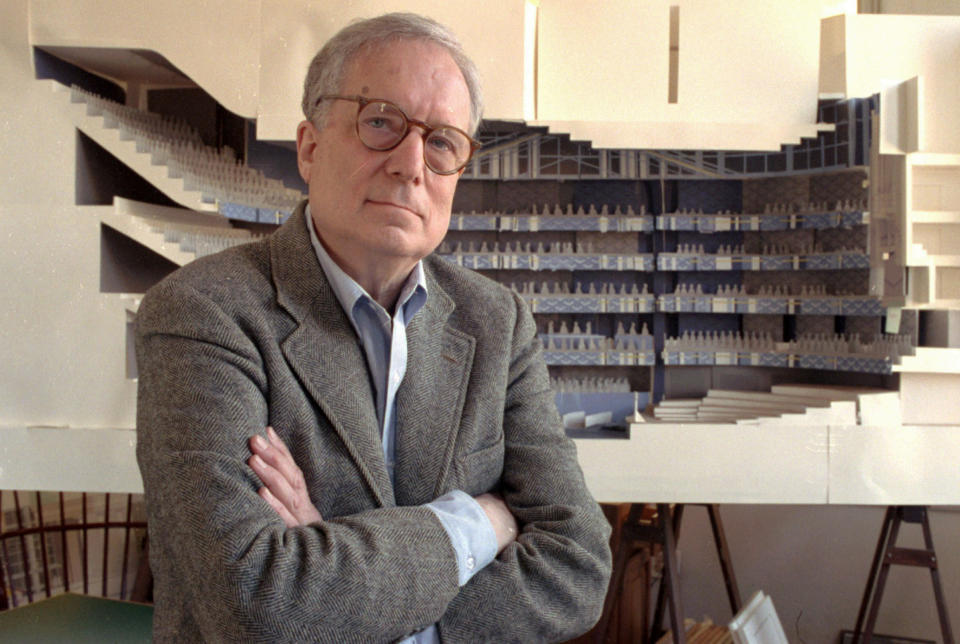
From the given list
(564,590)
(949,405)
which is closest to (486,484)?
(564,590)

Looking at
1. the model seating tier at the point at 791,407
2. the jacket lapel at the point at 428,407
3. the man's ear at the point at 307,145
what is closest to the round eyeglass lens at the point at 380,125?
the man's ear at the point at 307,145

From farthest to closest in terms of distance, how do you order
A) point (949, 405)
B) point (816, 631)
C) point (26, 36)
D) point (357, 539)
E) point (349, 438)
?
point (816, 631), point (949, 405), point (26, 36), point (349, 438), point (357, 539)

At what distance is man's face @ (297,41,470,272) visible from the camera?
1470mm

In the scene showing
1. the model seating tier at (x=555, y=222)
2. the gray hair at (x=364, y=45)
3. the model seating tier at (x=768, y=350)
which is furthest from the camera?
the model seating tier at (x=555, y=222)

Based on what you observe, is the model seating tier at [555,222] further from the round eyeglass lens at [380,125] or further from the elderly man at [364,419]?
the round eyeglass lens at [380,125]

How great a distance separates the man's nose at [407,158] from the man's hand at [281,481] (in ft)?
1.60

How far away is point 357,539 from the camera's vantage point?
1291 millimetres

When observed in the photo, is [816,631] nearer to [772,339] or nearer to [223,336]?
[772,339]

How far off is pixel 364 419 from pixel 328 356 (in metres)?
0.12

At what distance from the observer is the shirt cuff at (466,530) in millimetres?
1382

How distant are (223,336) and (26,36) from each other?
10.1 feet

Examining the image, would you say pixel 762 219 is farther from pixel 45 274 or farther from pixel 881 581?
pixel 45 274

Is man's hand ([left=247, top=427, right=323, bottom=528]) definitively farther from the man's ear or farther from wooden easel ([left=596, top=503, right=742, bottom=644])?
wooden easel ([left=596, top=503, right=742, bottom=644])

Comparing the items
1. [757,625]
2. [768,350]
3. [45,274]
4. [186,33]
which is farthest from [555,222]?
[45,274]
